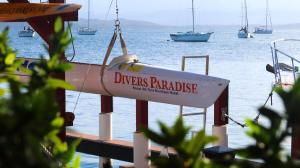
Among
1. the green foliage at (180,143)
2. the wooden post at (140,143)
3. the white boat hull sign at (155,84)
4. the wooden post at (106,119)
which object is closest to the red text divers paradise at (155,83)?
the white boat hull sign at (155,84)

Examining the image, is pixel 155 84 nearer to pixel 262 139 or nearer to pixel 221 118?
pixel 221 118

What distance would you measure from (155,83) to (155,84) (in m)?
0.02

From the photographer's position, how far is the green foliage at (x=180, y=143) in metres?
1.59

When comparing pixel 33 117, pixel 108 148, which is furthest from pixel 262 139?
pixel 108 148

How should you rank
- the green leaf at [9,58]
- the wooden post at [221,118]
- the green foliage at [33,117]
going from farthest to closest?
the wooden post at [221,118] < the green leaf at [9,58] < the green foliage at [33,117]

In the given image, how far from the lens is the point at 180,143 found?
1624mm

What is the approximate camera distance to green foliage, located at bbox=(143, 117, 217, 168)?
1.59 m

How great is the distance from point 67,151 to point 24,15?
629cm

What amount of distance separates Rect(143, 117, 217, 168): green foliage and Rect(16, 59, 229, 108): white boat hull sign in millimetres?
7440

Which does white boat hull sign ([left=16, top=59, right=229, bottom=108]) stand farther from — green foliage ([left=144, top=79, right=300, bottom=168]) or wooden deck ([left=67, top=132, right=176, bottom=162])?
green foliage ([left=144, top=79, right=300, bottom=168])

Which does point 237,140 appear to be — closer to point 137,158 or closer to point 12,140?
point 137,158

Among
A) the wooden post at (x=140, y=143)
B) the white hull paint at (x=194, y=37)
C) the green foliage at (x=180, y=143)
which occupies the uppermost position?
the green foliage at (x=180, y=143)

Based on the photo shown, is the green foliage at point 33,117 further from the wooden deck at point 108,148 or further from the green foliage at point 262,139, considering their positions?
the wooden deck at point 108,148

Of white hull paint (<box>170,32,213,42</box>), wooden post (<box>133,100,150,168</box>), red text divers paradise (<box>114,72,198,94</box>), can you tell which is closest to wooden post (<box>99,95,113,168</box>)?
red text divers paradise (<box>114,72,198,94</box>)
